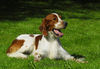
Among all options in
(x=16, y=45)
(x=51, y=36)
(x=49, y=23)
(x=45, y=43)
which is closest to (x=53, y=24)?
(x=49, y=23)

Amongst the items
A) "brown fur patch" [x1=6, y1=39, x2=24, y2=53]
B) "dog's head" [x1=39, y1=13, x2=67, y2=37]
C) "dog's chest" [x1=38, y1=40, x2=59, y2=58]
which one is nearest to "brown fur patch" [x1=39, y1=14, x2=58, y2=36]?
"dog's head" [x1=39, y1=13, x2=67, y2=37]

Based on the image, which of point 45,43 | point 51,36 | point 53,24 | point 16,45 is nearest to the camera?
point 53,24

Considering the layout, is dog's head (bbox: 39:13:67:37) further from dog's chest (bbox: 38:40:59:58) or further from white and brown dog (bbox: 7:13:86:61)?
dog's chest (bbox: 38:40:59:58)

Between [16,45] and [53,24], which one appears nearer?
[53,24]

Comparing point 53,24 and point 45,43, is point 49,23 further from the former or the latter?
point 45,43

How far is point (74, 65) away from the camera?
317 inches

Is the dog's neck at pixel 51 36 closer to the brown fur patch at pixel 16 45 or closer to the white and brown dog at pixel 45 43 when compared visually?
the white and brown dog at pixel 45 43

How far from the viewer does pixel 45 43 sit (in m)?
8.33

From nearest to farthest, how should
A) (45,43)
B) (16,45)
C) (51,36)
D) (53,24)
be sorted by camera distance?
(53,24) < (51,36) < (45,43) < (16,45)

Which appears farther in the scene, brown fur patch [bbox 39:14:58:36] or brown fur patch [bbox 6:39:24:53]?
brown fur patch [bbox 6:39:24:53]

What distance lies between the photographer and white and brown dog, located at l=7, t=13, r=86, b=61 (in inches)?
319

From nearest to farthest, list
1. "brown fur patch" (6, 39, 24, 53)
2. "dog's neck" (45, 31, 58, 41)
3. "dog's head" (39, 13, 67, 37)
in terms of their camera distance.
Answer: "dog's head" (39, 13, 67, 37), "dog's neck" (45, 31, 58, 41), "brown fur patch" (6, 39, 24, 53)

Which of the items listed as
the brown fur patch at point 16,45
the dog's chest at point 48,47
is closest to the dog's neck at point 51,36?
the dog's chest at point 48,47

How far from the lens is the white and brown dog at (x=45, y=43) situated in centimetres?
809
